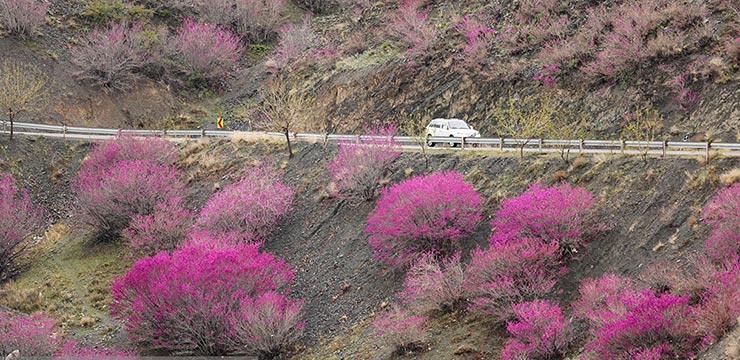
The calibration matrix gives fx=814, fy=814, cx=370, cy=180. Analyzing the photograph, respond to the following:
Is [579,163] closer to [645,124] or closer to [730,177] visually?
[730,177]

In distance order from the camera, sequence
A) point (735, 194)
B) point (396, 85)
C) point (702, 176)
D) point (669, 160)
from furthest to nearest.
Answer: point (396, 85), point (669, 160), point (702, 176), point (735, 194)

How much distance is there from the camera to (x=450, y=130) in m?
39.3

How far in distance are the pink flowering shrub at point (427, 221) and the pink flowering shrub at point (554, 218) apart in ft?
6.56

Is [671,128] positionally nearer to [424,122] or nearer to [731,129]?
[731,129]

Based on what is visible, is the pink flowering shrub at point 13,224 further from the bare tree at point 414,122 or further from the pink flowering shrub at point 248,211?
the bare tree at point 414,122

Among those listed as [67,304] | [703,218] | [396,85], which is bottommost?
[67,304]

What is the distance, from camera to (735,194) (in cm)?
2250

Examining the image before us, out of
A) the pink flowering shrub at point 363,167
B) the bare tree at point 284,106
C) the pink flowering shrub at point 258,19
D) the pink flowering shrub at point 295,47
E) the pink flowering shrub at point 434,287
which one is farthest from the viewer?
the pink flowering shrub at point 258,19

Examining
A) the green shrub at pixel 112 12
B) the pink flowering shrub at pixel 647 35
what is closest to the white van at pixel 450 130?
the pink flowering shrub at pixel 647 35

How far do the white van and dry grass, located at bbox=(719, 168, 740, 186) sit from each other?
15.8m

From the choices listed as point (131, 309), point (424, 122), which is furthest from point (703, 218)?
point (424, 122)

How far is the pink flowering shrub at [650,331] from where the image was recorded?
19000 mm

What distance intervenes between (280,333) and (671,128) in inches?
750

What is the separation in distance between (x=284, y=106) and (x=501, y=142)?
1467 cm
